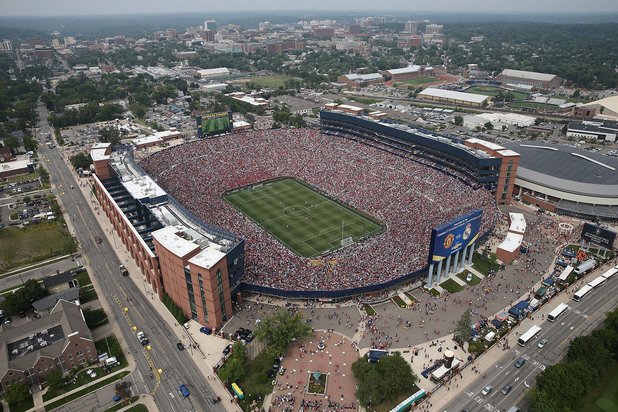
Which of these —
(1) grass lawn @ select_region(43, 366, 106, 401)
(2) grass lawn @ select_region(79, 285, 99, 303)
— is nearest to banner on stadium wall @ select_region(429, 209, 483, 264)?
(1) grass lawn @ select_region(43, 366, 106, 401)

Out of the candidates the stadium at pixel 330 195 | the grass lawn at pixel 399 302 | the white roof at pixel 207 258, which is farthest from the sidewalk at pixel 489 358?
the white roof at pixel 207 258

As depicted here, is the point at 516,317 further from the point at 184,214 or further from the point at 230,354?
the point at 184,214

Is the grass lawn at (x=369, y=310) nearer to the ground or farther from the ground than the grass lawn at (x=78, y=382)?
farther from the ground

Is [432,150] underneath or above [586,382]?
above

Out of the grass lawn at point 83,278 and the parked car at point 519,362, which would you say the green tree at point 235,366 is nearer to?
the grass lawn at point 83,278

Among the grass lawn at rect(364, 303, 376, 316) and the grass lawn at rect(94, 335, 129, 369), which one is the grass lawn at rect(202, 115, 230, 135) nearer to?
the grass lawn at rect(94, 335, 129, 369)

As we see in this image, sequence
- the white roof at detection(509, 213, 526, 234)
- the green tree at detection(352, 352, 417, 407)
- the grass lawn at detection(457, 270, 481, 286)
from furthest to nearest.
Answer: the white roof at detection(509, 213, 526, 234)
the grass lawn at detection(457, 270, 481, 286)
the green tree at detection(352, 352, 417, 407)

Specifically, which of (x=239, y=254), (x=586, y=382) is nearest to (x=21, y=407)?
(x=239, y=254)
